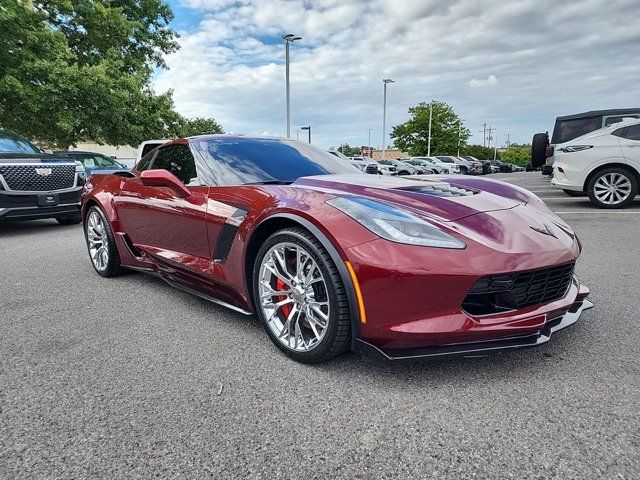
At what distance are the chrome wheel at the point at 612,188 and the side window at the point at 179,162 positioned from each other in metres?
7.14

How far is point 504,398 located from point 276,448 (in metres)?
0.97

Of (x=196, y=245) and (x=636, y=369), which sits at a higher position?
(x=196, y=245)

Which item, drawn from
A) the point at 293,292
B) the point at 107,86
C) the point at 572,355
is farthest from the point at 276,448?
the point at 107,86

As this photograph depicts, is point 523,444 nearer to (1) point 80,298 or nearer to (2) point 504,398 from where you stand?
(2) point 504,398

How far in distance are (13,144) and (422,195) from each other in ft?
25.6

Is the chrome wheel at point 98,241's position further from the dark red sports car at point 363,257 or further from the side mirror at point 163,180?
the side mirror at point 163,180

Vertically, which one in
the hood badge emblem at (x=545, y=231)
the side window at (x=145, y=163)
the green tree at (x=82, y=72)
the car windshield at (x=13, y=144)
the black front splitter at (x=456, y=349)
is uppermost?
the green tree at (x=82, y=72)

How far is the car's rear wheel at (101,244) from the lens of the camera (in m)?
3.88

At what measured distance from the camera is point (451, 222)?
203cm

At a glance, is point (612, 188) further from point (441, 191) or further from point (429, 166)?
point (429, 166)

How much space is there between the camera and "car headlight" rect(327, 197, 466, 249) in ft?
6.26

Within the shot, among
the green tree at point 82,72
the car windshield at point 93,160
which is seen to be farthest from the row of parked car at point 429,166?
the car windshield at point 93,160

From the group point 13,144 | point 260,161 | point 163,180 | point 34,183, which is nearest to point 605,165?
point 260,161

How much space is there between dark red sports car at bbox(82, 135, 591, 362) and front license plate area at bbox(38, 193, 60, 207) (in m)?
4.74
